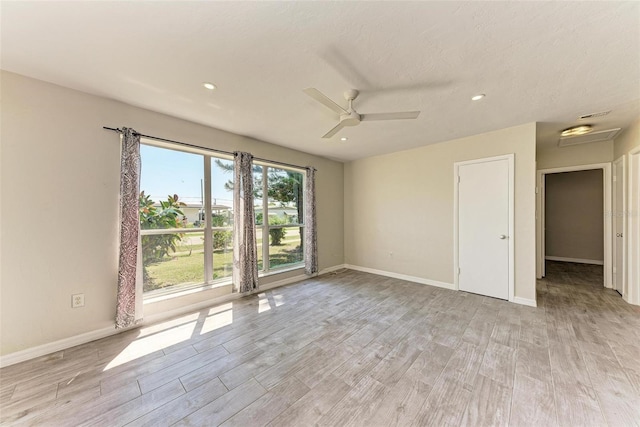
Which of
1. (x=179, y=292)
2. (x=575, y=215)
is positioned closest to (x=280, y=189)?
(x=179, y=292)

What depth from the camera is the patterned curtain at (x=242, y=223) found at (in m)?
3.54

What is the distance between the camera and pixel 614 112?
110 inches

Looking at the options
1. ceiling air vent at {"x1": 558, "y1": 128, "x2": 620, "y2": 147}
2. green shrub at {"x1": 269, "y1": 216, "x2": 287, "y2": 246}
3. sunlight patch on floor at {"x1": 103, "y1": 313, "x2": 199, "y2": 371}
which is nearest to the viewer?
sunlight patch on floor at {"x1": 103, "y1": 313, "x2": 199, "y2": 371}

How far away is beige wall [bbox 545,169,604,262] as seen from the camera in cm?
572

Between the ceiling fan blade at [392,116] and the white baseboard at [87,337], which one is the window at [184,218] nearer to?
the white baseboard at [87,337]

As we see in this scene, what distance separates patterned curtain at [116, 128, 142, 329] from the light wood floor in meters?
0.28

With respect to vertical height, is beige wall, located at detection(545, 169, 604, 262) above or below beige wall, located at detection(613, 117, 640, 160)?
below

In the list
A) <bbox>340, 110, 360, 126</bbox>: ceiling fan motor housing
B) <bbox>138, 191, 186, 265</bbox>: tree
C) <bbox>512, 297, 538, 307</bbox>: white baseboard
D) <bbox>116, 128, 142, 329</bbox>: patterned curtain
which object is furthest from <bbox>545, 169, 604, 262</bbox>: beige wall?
<bbox>116, 128, 142, 329</bbox>: patterned curtain

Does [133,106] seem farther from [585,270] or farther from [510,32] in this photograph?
[585,270]

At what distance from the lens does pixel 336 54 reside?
1.79m

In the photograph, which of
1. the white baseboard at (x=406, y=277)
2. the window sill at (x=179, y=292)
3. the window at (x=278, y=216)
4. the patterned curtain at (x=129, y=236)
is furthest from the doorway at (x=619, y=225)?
the patterned curtain at (x=129, y=236)

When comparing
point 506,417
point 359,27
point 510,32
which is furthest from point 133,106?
point 506,417

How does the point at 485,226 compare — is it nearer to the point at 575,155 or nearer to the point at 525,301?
the point at 525,301

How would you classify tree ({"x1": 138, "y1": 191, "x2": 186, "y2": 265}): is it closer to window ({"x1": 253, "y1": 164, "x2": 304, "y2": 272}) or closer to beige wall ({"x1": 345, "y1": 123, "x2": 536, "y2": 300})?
window ({"x1": 253, "y1": 164, "x2": 304, "y2": 272})
